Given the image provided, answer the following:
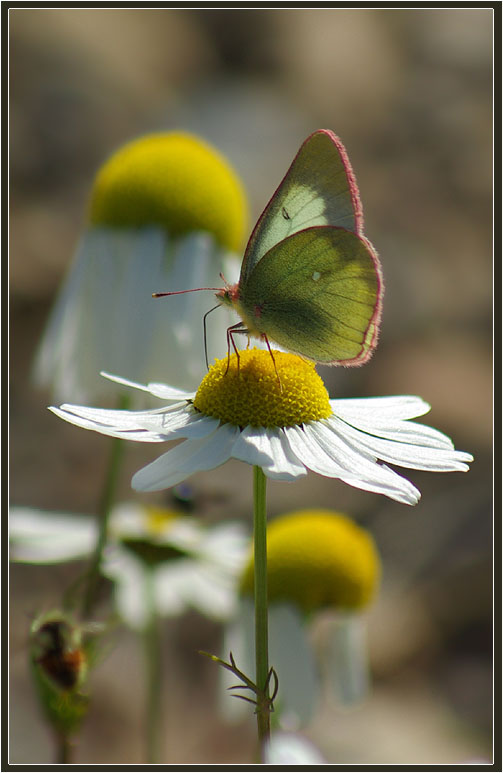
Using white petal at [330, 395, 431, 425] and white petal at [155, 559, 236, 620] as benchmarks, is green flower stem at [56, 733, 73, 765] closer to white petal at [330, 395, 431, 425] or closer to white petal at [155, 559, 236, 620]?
white petal at [330, 395, 431, 425]

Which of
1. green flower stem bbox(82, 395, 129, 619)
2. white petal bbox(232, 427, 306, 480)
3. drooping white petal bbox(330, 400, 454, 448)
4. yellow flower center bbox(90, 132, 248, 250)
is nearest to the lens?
white petal bbox(232, 427, 306, 480)

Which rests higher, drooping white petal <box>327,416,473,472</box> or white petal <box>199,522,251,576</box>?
drooping white petal <box>327,416,473,472</box>

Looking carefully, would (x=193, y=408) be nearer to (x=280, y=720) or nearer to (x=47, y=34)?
(x=280, y=720)

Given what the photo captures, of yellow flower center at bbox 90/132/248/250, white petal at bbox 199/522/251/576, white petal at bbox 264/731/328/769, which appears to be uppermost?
yellow flower center at bbox 90/132/248/250

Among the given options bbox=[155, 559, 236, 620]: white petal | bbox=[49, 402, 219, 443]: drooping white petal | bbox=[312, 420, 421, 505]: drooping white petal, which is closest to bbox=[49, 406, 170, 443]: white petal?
bbox=[49, 402, 219, 443]: drooping white petal

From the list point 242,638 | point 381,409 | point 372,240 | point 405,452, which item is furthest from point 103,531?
point 372,240

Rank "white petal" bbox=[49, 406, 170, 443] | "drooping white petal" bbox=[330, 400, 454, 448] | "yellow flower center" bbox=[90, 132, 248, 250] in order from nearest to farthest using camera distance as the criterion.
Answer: "white petal" bbox=[49, 406, 170, 443]
"drooping white petal" bbox=[330, 400, 454, 448]
"yellow flower center" bbox=[90, 132, 248, 250]

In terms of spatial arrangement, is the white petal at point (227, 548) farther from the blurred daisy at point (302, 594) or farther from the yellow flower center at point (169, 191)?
the yellow flower center at point (169, 191)

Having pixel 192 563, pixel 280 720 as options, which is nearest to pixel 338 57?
pixel 192 563
